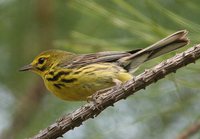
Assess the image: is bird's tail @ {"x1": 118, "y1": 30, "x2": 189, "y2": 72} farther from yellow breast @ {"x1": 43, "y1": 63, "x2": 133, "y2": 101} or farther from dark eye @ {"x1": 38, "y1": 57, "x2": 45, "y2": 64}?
dark eye @ {"x1": 38, "y1": 57, "x2": 45, "y2": 64}

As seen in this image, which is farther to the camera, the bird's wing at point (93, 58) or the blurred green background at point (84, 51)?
the bird's wing at point (93, 58)

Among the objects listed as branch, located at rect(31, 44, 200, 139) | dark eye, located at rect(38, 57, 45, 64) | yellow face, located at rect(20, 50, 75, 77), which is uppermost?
dark eye, located at rect(38, 57, 45, 64)

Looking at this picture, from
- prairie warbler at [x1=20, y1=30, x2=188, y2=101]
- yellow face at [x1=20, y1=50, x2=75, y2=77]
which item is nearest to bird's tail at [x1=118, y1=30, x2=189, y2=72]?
prairie warbler at [x1=20, y1=30, x2=188, y2=101]

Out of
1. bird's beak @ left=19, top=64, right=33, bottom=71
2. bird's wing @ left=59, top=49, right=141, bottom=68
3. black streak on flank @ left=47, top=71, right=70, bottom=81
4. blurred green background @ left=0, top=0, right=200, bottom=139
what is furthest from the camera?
bird's beak @ left=19, top=64, right=33, bottom=71

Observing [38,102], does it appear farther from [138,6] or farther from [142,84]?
[142,84]

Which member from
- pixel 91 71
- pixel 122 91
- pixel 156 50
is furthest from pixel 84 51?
pixel 122 91

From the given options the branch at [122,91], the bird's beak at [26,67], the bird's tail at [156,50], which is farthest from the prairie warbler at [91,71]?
the branch at [122,91]

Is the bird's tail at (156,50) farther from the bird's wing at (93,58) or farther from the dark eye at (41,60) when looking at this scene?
the dark eye at (41,60)

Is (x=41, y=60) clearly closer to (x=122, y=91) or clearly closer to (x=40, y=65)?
(x=40, y=65)

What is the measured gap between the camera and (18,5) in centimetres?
343

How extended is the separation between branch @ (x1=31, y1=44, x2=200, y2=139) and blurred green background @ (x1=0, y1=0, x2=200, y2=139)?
1.57 ft

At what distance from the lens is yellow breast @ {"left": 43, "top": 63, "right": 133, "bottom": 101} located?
8.92ft

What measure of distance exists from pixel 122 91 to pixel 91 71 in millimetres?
815

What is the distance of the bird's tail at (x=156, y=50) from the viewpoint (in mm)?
2173
